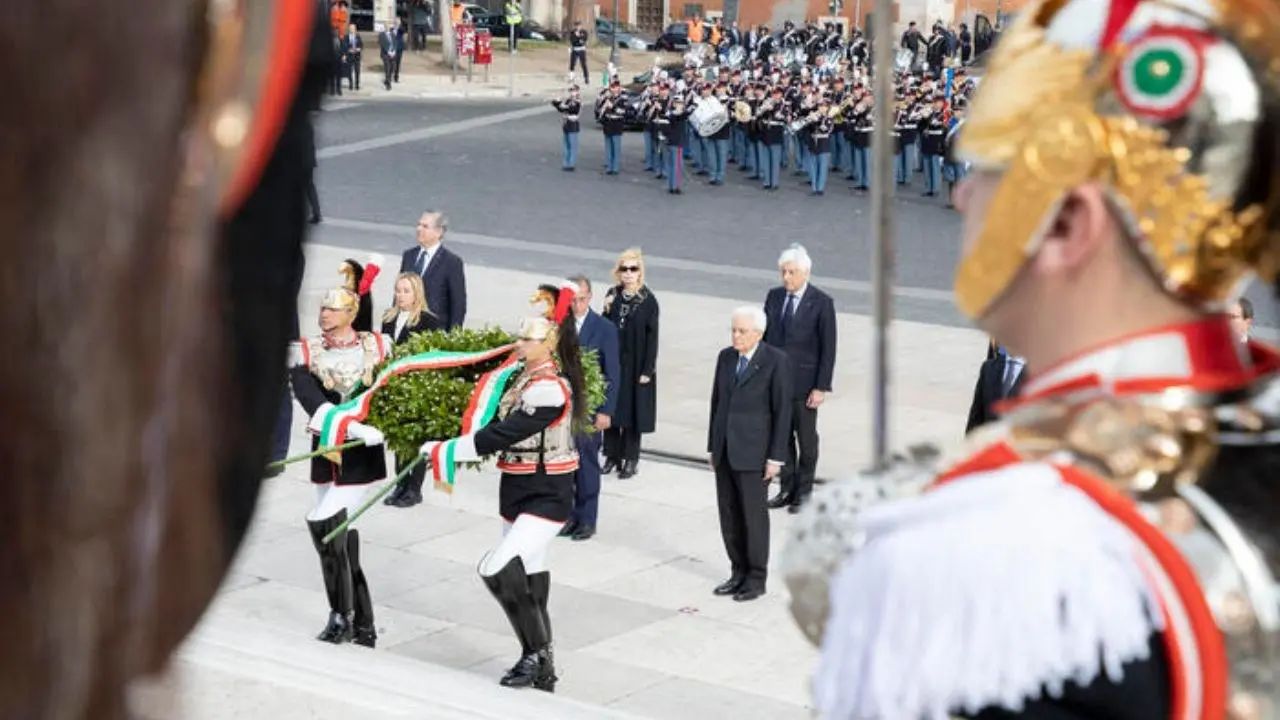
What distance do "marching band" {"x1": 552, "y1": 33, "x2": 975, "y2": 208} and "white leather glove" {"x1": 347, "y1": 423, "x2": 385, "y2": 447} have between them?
20576mm

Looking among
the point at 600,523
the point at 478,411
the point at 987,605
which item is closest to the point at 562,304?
the point at 478,411

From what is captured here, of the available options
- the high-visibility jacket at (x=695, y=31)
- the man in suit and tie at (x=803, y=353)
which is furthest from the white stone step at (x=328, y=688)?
the high-visibility jacket at (x=695, y=31)

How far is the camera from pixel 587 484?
12.5m

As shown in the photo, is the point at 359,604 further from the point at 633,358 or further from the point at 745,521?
the point at 633,358

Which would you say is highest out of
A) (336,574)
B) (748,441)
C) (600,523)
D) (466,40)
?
(466,40)

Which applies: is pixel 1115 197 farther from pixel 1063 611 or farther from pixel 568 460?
pixel 568 460

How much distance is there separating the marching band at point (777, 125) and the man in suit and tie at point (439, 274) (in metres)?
15.1

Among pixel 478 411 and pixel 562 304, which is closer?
pixel 478 411

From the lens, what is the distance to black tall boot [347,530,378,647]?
10570 millimetres

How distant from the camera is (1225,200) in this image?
1.73 m

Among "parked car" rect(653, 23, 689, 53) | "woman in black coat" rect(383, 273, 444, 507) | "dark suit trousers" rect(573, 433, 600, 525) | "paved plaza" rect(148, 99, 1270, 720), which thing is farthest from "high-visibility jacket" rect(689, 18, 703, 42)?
"dark suit trousers" rect(573, 433, 600, 525)

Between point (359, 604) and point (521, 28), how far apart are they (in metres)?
46.9

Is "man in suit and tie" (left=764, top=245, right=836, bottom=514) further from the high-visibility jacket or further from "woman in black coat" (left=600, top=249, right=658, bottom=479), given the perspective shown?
the high-visibility jacket

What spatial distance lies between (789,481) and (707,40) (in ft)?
153
